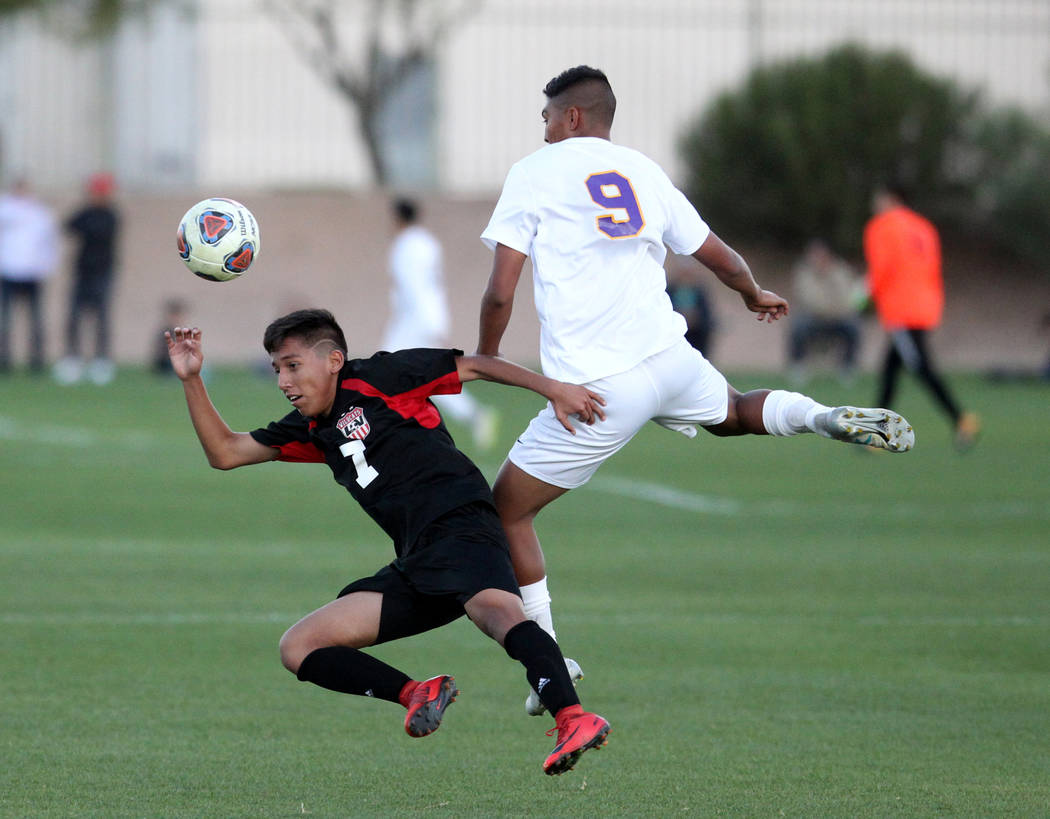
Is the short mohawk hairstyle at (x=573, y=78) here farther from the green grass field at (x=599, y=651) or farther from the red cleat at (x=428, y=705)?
the green grass field at (x=599, y=651)

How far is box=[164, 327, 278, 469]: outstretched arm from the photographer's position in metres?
5.81

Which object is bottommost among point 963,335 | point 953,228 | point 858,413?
point 963,335

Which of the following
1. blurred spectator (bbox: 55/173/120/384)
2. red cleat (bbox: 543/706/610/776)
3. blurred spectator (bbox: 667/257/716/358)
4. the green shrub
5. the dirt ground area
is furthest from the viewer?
the green shrub

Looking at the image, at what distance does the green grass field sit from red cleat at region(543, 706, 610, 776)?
53 centimetres

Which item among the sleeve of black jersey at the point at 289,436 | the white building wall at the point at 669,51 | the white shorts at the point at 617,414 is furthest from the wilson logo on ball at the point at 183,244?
the white building wall at the point at 669,51

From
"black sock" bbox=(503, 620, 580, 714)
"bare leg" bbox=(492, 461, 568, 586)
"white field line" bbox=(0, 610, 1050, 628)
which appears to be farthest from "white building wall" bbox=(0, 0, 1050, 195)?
"black sock" bbox=(503, 620, 580, 714)

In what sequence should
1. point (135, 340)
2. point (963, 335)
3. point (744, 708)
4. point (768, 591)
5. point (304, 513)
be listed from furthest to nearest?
point (963, 335) < point (135, 340) < point (304, 513) < point (768, 591) < point (744, 708)

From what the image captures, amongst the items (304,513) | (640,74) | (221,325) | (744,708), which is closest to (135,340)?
(221,325)

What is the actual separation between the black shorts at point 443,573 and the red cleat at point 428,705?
316 mm

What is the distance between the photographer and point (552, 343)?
622cm

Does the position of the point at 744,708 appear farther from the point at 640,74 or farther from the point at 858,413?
the point at 640,74

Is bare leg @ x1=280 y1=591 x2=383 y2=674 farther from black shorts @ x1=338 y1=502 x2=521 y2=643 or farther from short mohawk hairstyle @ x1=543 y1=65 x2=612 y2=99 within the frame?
short mohawk hairstyle @ x1=543 y1=65 x2=612 y2=99

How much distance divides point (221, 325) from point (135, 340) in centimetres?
139

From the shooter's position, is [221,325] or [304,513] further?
[221,325]
